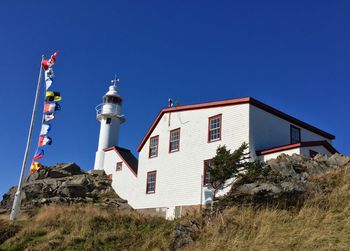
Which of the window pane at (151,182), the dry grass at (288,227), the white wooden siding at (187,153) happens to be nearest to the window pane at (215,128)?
the white wooden siding at (187,153)

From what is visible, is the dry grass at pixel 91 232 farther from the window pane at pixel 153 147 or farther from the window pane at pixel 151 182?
the window pane at pixel 153 147

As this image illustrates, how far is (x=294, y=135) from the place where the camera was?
2305 centimetres

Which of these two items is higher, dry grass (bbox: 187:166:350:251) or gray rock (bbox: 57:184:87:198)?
gray rock (bbox: 57:184:87:198)

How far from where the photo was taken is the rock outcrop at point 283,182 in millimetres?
13906

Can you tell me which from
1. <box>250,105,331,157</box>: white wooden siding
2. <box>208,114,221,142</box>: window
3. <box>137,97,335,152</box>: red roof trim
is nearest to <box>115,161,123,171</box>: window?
<box>137,97,335,152</box>: red roof trim

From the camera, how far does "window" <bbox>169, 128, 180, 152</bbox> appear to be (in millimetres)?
24609

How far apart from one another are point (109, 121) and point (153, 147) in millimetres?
14251

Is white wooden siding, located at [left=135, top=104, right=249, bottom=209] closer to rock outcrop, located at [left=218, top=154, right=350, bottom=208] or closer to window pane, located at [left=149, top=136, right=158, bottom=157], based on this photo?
window pane, located at [left=149, top=136, right=158, bottom=157]

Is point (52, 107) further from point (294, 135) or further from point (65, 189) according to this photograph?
point (294, 135)

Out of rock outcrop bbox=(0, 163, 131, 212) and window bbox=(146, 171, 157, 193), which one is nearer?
window bbox=(146, 171, 157, 193)

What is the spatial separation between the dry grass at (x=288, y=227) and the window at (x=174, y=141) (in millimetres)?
11387

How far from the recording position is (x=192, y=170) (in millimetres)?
23031

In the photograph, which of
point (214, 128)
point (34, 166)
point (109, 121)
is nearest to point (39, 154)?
point (34, 166)

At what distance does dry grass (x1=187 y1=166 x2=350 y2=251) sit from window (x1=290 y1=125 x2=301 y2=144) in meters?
9.24
